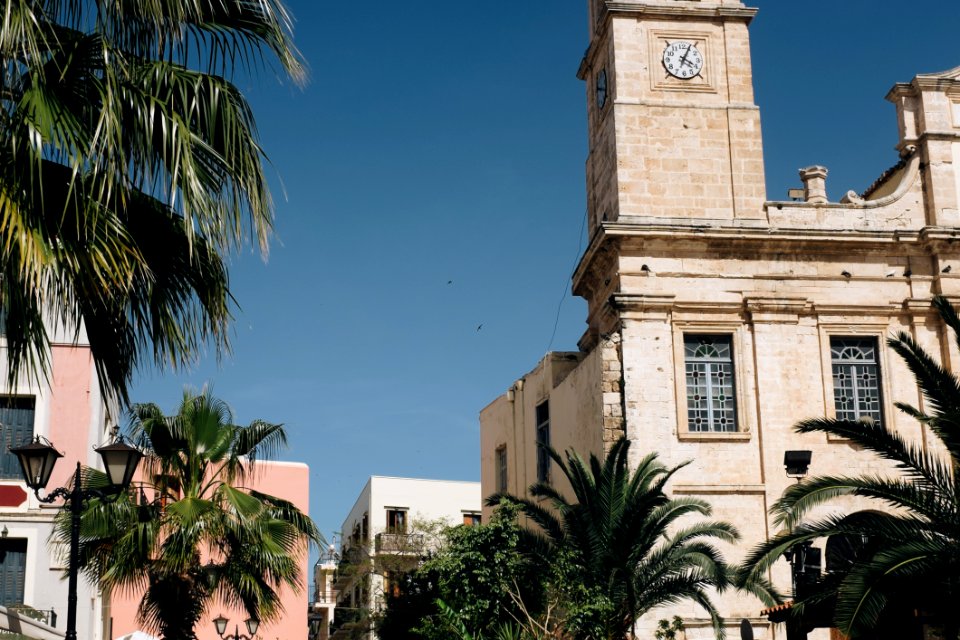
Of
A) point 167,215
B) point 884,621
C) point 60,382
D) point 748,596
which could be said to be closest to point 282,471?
point 60,382

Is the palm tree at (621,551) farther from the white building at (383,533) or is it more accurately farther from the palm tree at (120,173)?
the white building at (383,533)

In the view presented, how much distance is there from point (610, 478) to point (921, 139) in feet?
35.1

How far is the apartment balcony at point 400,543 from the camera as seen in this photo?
1649 inches

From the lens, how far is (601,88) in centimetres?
2642

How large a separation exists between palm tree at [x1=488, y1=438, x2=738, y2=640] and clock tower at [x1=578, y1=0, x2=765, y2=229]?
6.33 m

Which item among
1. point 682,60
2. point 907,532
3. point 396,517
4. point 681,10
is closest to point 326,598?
point 396,517

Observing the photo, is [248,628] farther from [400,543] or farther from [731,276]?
[400,543]

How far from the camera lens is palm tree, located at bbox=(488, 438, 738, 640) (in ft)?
61.4

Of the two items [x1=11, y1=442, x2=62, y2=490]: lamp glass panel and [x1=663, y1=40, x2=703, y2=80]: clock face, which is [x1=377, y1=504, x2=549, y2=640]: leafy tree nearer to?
[x1=11, y1=442, x2=62, y2=490]: lamp glass panel

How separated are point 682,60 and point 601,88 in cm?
182

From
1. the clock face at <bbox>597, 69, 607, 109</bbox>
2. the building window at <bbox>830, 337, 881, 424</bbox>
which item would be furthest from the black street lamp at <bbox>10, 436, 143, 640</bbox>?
the clock face at <bbox>597, 69, 607, 109</bbox>

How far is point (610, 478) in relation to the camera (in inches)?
761

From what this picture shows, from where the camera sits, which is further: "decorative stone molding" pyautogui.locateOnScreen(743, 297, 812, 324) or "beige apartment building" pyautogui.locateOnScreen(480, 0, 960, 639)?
"decorative stone molding" pyautogui.locateOnScreen(743, 297, 812, 324)

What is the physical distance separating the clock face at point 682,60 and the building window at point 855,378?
5864 millimetres
